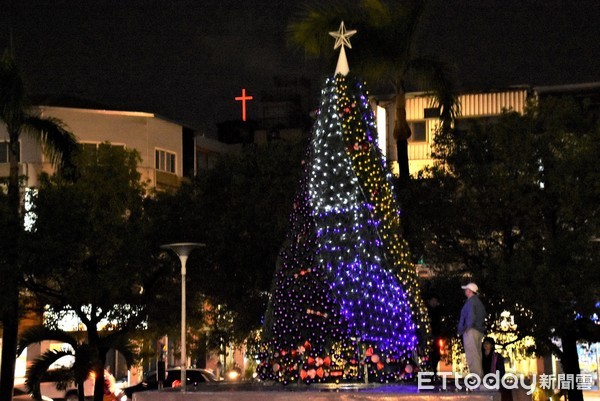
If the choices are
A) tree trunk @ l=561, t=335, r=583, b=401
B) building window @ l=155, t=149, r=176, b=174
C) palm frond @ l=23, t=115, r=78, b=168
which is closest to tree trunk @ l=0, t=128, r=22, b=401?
palm frond @ l=23, t=115, r=78, b=168

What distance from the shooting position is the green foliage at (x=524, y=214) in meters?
24.2

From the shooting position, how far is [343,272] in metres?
19.0

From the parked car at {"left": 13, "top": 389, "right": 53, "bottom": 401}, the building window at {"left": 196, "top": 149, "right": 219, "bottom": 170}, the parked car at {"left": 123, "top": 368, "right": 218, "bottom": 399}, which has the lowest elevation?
the parked car at {"left": 13, "top": 389, "right": 53, "bottom": 401}

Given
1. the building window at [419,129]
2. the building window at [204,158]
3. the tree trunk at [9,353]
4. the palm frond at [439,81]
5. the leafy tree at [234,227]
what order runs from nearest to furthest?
the palm frond at [439,81], the tree trunk at [9,353], the leafy tree at [234,227], the building window at [419,129], the building window at [204,158]

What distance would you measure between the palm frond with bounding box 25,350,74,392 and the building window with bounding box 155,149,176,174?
2208 centimetres

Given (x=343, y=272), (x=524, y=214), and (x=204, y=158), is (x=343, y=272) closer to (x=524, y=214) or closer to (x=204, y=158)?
(x=524, y=214)

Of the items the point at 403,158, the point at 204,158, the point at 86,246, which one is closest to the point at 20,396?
the point at 86,246

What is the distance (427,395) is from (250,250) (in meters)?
11.8

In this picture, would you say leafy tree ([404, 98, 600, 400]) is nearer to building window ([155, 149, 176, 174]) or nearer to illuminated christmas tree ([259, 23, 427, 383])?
illuminated christmas tree ([259, 23, 427, 383])

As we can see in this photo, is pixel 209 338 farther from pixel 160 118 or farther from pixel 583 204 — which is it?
pixel 160 118

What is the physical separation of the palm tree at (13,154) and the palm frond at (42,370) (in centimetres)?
124

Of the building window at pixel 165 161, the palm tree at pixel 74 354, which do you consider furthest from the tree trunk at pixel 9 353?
the building window at pixel 165 161

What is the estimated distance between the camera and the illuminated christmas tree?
1877cm

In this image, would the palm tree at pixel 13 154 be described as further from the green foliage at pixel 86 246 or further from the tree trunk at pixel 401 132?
the tree trunk at pixel 401 132
